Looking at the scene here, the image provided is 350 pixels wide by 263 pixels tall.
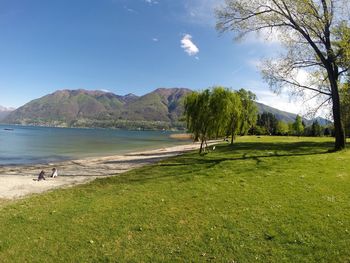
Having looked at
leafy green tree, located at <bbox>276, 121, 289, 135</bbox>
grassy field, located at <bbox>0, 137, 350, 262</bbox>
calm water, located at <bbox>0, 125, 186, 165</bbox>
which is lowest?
calm water, located at <bbox>0, 125, 186, 165</bbox>

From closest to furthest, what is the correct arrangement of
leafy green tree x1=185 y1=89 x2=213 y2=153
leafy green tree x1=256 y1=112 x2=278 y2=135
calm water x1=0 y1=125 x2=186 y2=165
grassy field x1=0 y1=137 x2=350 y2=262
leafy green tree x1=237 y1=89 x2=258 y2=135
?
1. grassy field x1=0 y1=137 x2=350 y2=262
2. leafy green tree x1=185 y1=89 x2=213 y2=153
3. calm water x1=0 y1=125 x2=186 y2=165
4. leafy green tree x1=237 y1=89 x2=258 y2=135
5. leafy green tree x1=256 y1=112 x2=278 y2=135

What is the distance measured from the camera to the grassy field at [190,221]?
8398mm

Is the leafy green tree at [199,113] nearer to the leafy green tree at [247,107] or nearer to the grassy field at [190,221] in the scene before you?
the grassy field at [190,221]

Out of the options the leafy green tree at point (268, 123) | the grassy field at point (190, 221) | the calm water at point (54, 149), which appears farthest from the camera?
the leafy green tree at point (268, 123)

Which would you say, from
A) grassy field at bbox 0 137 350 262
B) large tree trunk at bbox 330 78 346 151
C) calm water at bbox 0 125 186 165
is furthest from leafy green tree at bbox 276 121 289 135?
grassy field at bbox 0 137 350 262

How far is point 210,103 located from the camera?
1319 inches

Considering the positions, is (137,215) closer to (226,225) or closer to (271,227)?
(226,225)

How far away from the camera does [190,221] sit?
1062cm

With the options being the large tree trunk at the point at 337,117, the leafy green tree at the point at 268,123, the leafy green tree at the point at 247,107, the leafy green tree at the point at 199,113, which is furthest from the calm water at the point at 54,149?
the leafy green tree at the point at 268,123

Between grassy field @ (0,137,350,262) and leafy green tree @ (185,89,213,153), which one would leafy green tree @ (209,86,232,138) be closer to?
leafy green tree @ (185,89,213,153)

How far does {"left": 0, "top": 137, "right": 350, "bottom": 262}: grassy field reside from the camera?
8398 mm

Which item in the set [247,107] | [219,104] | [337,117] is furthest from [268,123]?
[337,117]

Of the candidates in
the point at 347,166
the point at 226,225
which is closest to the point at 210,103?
the point at 347,166

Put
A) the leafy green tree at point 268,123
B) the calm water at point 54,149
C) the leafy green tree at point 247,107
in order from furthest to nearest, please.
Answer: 1. the leafy green tree at point 268,123
2. the leafy green tree at point 247,107
3. the calm water at point 54,149
